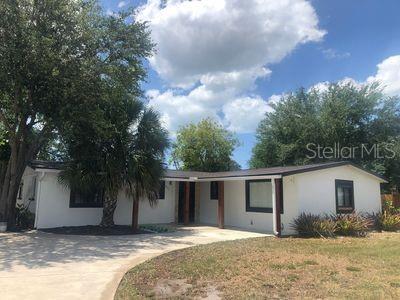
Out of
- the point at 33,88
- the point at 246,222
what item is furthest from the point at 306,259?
the point at 33,88

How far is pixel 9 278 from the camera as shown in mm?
7320

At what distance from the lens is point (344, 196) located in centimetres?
1717

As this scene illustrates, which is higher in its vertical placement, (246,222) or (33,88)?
(33,88)

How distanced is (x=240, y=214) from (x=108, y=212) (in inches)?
231

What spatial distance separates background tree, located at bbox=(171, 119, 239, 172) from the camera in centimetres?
4050

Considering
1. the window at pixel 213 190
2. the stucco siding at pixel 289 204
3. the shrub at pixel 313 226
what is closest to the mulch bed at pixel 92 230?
the window at pixel 213 190

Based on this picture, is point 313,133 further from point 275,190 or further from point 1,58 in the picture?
point 1,58

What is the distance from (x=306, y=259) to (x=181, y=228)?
27.5ft

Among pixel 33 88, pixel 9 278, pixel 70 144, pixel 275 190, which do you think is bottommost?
pixel 9 278

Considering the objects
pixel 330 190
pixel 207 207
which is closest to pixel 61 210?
pixel 207 207

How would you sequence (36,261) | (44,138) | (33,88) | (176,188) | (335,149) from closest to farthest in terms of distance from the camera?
1. (36,261)
2. (33,88)
3. (44,138)
4. (176,188)
5. (335,149)

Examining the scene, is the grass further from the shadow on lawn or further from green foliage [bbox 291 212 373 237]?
green foliage [bbox 291 212 373 237]

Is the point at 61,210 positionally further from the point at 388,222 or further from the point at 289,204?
the point at 388,222

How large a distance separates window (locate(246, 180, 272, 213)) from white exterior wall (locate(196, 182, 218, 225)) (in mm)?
2574
